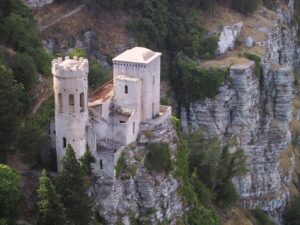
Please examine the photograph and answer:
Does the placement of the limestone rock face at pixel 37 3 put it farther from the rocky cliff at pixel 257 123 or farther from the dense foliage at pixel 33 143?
the dense foliage at pixel 33 143


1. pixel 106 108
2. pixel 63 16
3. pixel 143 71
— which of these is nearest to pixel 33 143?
pixel 106 108

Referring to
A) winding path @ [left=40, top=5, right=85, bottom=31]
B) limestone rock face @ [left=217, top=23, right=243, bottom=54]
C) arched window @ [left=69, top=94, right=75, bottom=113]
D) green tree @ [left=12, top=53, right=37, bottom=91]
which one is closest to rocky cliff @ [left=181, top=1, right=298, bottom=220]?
limestone rock face @ [left=217, top=23, right=243, bottom=54]

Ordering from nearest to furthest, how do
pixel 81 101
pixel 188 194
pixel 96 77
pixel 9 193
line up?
pixel 9 193
pixel 81 101
pixel 188 194
pixel 96 77

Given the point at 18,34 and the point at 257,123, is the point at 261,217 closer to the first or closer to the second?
the point at 257,123

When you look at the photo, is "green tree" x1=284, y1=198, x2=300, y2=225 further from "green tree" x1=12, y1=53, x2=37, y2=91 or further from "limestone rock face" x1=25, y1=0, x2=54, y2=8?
"limestone rock face" x1=25, y1=0, x2=54, y2=8

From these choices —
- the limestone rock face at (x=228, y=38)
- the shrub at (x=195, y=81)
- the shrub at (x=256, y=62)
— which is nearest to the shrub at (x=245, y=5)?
the limestone rock face at (x=228, y=38)

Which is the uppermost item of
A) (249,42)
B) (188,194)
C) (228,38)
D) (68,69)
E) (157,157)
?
(68,69)

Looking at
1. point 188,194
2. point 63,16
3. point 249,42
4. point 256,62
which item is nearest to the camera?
point 188,194
